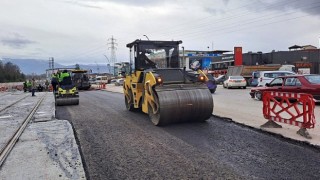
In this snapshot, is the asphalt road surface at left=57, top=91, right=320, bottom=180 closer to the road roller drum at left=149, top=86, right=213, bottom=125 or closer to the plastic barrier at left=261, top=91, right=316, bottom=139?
the road roller drum at left=149, top=86, right=213, bottom=125

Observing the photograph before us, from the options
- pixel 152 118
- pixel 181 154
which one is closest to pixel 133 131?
pixel 152 118

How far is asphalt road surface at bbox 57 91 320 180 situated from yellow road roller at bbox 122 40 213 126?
47 cm

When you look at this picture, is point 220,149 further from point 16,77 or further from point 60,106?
point 16,77

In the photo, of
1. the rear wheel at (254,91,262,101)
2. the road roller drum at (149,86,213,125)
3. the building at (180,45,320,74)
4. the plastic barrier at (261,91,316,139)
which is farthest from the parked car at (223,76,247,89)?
the road roller drum at (149,86,213,125)

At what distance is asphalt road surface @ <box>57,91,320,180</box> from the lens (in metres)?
5.72

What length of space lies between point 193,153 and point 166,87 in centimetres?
371

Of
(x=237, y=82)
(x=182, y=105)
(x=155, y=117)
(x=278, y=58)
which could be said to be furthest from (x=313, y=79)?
(x=278, y=58)

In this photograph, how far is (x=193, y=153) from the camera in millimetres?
7004

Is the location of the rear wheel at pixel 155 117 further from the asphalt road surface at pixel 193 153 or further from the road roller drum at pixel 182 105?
the asphalt road surface at pixel 193 153

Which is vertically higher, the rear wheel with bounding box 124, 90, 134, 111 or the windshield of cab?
the windshield of cab

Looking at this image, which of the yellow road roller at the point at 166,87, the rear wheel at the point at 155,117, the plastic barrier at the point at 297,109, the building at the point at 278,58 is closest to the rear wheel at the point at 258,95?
the yellow road roller at the point at 166,87

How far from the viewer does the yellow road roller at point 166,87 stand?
10234 mm

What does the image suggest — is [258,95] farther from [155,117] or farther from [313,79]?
[155,117]

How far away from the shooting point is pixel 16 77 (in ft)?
315
